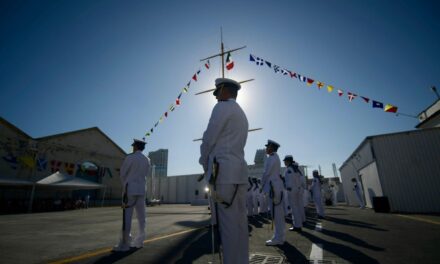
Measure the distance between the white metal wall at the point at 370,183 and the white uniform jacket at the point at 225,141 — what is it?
51.5ft

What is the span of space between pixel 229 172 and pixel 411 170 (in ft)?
52.1

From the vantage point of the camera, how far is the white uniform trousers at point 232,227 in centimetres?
222

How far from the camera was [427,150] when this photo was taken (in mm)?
12992

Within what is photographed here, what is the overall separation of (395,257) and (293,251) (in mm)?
1553

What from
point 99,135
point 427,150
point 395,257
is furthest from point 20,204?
point 427,150

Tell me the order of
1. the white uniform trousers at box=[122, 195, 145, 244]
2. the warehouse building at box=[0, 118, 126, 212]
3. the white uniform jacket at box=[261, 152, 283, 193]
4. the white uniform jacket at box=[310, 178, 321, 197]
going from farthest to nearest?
the warehouse building at box=[0, 118, 126, 212] → the white uniform jacket at box=[310, 178, 321, 197] → the white uniform jacket at box=[261, 152, 283, 193] → the white uniform trousers at box=[122, 195, 145, 244]

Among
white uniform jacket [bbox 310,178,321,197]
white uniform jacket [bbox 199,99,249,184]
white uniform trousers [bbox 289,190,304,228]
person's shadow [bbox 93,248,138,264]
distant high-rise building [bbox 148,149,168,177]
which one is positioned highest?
distant high-rise building [bbox 148,149,168,177]

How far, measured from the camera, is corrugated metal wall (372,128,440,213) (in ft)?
Result: 41.3

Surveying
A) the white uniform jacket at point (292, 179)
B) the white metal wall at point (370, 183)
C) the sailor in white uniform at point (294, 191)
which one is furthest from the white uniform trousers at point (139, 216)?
the white metal wall at point (370, 183)

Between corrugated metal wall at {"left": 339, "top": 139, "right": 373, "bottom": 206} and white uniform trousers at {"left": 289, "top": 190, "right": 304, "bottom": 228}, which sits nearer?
white uniform trousers at {"left": 289, "top": 190, "right": 304, "bottom": 228}

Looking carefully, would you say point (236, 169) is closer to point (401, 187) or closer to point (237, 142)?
point (237, 142)

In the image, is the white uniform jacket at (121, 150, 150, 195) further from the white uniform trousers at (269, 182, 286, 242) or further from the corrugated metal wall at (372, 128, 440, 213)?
the corrugated metal wall at (372, 128, 440, 213)

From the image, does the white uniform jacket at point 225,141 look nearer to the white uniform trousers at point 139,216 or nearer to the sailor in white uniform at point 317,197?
the white uniform trousers at point 139,216

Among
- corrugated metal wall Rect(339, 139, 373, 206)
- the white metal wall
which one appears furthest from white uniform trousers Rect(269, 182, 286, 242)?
corrugated metal wall Rect(339, 139, 373, 206)
